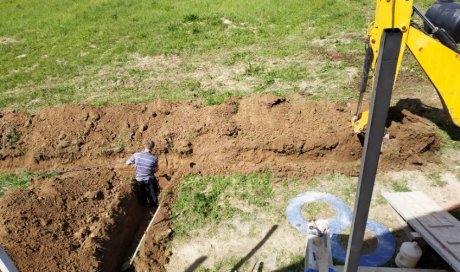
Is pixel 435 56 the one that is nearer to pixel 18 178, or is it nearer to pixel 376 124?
pixel 376 124

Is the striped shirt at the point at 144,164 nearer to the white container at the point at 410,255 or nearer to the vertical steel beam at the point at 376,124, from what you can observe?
the white container at the point at 410,255

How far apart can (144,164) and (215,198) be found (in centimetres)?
166

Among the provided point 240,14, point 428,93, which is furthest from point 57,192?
point 240,14

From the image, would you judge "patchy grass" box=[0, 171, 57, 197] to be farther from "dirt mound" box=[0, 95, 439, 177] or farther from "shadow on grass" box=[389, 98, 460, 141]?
Result: "shadow on grass" box=[389, 98, 460, 141]

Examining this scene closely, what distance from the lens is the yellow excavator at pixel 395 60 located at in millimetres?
2570

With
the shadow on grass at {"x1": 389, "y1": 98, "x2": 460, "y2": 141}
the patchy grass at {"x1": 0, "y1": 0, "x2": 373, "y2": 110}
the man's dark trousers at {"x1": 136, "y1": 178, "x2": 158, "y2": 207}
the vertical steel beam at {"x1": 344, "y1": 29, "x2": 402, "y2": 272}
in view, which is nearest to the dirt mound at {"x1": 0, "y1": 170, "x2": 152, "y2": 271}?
the man's dark trousers at {"x1": 136, "y1": 178, "x2": 158, "y2": 207}

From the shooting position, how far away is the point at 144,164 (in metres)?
8.30

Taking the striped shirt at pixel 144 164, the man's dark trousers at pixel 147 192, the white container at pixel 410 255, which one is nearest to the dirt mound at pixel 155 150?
the man's dark trousers at pixel 147 192

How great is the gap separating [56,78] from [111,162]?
19.5 feet

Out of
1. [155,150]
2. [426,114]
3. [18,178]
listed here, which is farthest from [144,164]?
[426,114]

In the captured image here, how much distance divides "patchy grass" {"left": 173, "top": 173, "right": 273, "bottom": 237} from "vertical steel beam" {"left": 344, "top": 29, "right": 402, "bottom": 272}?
5.01 m

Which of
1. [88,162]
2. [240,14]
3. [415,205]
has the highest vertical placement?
[240,14]

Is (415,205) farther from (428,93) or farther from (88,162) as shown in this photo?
(88,162)

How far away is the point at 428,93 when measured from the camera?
11.6m
